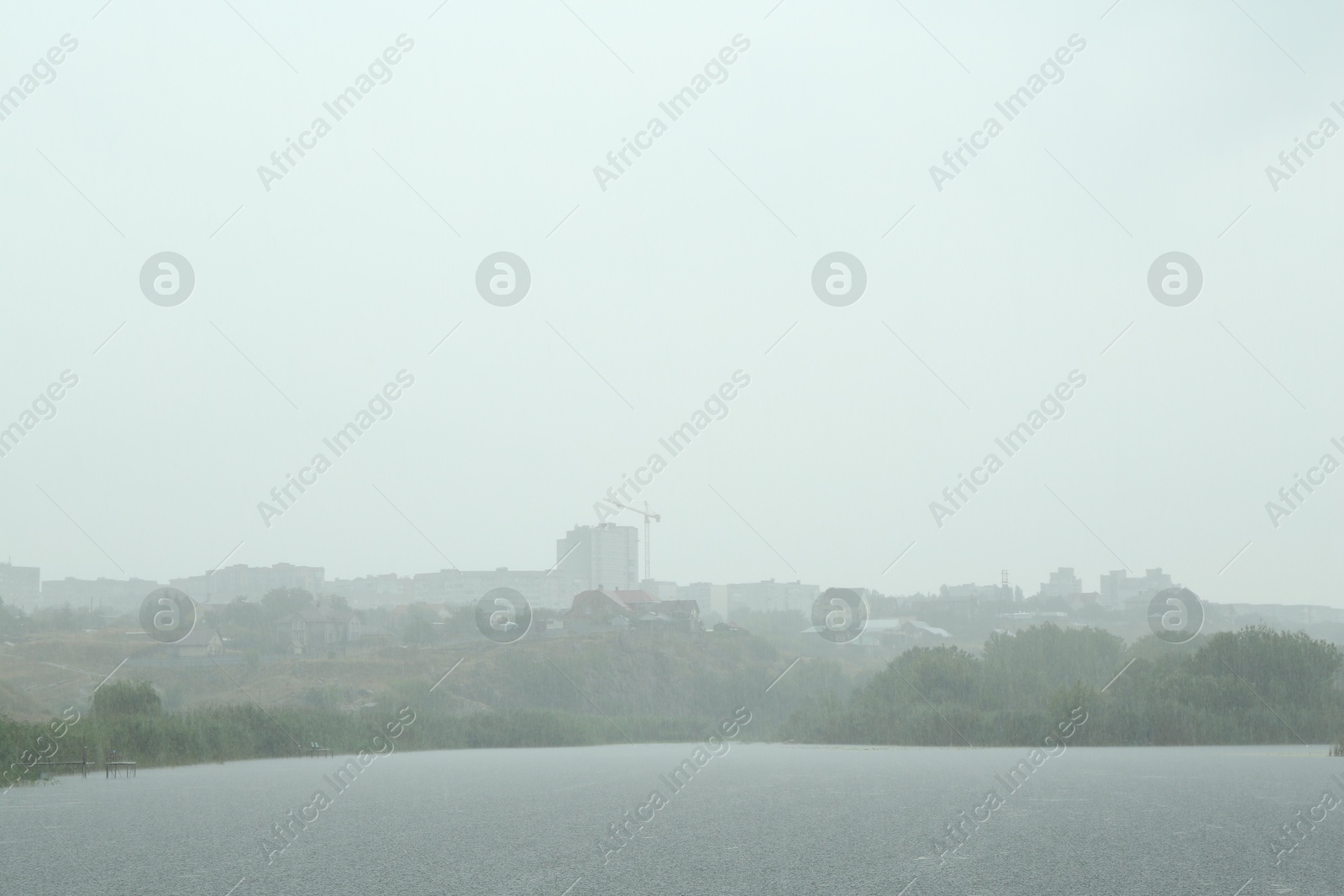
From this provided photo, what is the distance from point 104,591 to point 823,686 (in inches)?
4839

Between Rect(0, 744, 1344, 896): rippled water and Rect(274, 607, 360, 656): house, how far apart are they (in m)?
65.9

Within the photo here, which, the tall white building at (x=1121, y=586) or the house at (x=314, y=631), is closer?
the house at (x=314, y=631)

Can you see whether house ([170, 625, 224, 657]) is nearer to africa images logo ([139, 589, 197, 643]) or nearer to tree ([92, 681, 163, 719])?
africa images logo ([139, 589, 197, 643])

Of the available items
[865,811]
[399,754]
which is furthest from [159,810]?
[399,754]

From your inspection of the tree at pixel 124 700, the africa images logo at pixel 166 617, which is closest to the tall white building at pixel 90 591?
the africa images logo at pixel 166 617

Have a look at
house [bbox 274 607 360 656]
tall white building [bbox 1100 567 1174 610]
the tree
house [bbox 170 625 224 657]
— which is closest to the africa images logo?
house [bbox 170 625 224 657]

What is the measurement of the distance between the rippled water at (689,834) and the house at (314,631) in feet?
216

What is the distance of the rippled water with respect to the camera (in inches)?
650

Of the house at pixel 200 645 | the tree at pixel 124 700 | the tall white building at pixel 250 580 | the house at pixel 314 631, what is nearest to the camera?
the tree at pixel 124 700

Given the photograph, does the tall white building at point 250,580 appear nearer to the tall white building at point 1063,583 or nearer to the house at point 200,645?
the house at point 200,645

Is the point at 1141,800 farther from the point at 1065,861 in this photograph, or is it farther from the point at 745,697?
the point at 745,697

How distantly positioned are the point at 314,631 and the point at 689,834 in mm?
94271

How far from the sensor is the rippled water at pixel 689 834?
54.2 ft

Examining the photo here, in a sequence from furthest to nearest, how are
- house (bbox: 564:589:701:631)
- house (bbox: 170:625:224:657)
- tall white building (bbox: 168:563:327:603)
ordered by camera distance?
tall white building (bbox: 168:563:327:603), house (bbox: 564:589:701:631), house (bbox: 170:625:224:657)
